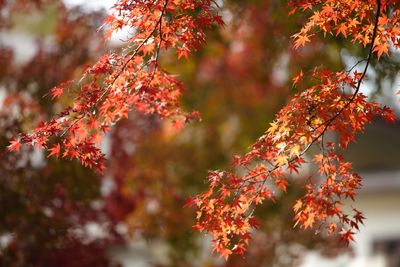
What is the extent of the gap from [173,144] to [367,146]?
5802 mm

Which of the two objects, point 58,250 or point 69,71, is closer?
point 58,250

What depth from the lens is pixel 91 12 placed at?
25.1ft

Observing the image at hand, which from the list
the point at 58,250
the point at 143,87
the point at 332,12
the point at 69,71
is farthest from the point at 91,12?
the point at 332,12

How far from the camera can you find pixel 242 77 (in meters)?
11.9

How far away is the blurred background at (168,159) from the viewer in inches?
265

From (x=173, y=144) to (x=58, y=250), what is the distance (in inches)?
140

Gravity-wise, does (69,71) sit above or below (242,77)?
below

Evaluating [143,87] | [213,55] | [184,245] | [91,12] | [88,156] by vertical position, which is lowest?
[88,156]

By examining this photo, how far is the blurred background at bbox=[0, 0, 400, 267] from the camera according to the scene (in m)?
6.74

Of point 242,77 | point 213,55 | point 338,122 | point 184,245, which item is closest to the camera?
point 338,122

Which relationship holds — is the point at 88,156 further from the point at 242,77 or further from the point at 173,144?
the point at 242,77

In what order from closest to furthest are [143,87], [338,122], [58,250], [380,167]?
[338,122] → [143,87] → [58,250] → [380,167]

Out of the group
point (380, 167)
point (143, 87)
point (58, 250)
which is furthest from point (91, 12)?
point (380, 167)

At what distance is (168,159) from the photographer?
9734 millimetres
